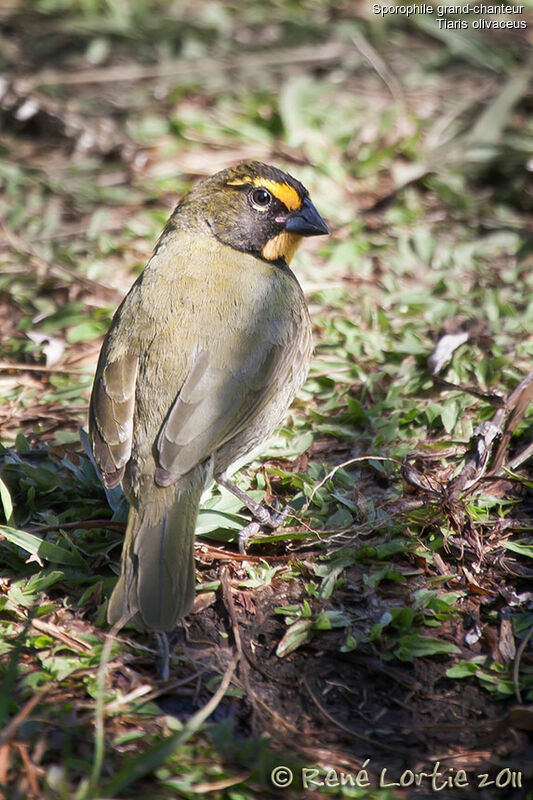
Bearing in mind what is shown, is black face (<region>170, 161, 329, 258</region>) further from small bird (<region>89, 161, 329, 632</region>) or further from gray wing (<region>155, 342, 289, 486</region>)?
gray wing (<region>155, 342, 289, 486</region>)

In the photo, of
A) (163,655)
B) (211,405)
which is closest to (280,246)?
(211,405)

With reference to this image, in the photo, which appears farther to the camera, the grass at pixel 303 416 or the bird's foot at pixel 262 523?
the bird's foot at pixel 262 523

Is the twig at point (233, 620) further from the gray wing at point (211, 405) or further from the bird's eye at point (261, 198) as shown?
the bird's eye at point (261, 198)

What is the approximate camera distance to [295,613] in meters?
3.46

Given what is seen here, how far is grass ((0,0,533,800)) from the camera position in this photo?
3.00m

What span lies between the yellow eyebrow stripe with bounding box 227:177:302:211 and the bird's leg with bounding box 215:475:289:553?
1.40 metres

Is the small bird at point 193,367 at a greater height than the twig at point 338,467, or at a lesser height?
greater

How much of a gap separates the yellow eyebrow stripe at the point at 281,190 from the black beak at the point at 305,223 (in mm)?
36

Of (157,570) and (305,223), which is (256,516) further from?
(305,223)

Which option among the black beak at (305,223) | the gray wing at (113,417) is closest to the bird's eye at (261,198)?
the black beak at (305,223)

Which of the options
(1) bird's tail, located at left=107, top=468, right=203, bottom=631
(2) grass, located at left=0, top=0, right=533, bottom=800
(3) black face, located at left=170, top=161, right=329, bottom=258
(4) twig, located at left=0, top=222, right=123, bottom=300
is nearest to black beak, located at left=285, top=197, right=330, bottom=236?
(3) black face, located at left=170, top=161, right=329, bottom=258

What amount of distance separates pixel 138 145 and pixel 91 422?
3.44m

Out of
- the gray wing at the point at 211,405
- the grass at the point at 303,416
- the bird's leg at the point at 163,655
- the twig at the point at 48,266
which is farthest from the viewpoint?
the twig at the point at 48,266

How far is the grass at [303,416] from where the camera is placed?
3004mm
